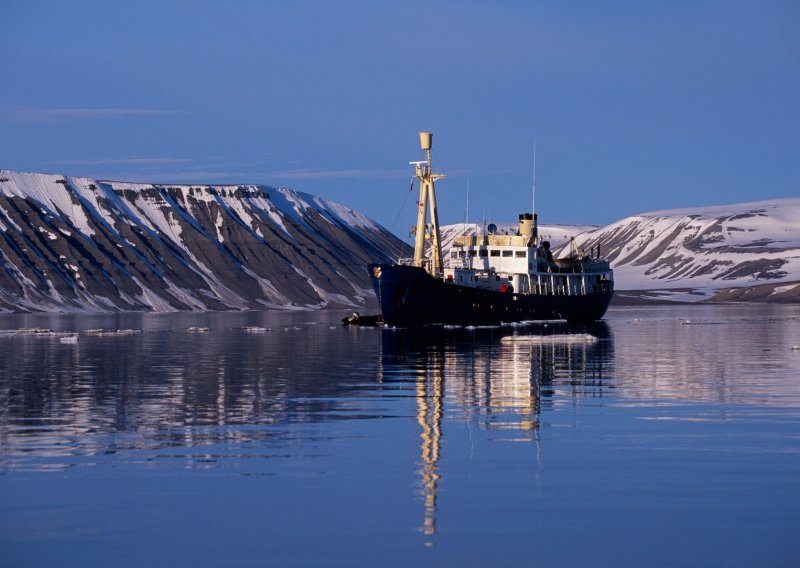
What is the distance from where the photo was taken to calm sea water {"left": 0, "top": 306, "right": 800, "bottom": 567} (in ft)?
55.6

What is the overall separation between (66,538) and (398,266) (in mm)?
87512

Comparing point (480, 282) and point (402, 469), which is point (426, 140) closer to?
point (480, 282)

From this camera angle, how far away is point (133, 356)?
200 ft

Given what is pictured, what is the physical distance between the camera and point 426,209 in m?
114

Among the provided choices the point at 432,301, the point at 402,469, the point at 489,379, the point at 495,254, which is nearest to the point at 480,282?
the point at 495,254

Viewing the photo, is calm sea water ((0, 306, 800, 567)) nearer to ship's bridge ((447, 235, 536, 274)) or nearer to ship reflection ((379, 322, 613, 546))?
ship reflection ((379, 322, 613, 546))

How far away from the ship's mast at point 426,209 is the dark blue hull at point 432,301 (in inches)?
176

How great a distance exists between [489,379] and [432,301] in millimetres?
63335

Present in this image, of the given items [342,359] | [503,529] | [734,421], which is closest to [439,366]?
[342,359]

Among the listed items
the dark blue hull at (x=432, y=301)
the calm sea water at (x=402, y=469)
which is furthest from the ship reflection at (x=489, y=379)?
the dark blue hull at (x=432, y=301)

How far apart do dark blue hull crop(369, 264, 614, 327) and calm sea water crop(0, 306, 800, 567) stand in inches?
2326

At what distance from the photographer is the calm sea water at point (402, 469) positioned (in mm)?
16953

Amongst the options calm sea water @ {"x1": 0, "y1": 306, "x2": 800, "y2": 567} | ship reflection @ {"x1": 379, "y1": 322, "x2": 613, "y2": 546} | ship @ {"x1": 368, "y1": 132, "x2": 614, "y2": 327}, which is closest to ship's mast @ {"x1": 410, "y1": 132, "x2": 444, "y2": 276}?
ship @ {"x1": 368, "y1": 132, "x2": 614, "y2": 327}

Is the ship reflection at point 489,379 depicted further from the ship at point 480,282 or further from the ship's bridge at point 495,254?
the ship's bridge at point 495,254
